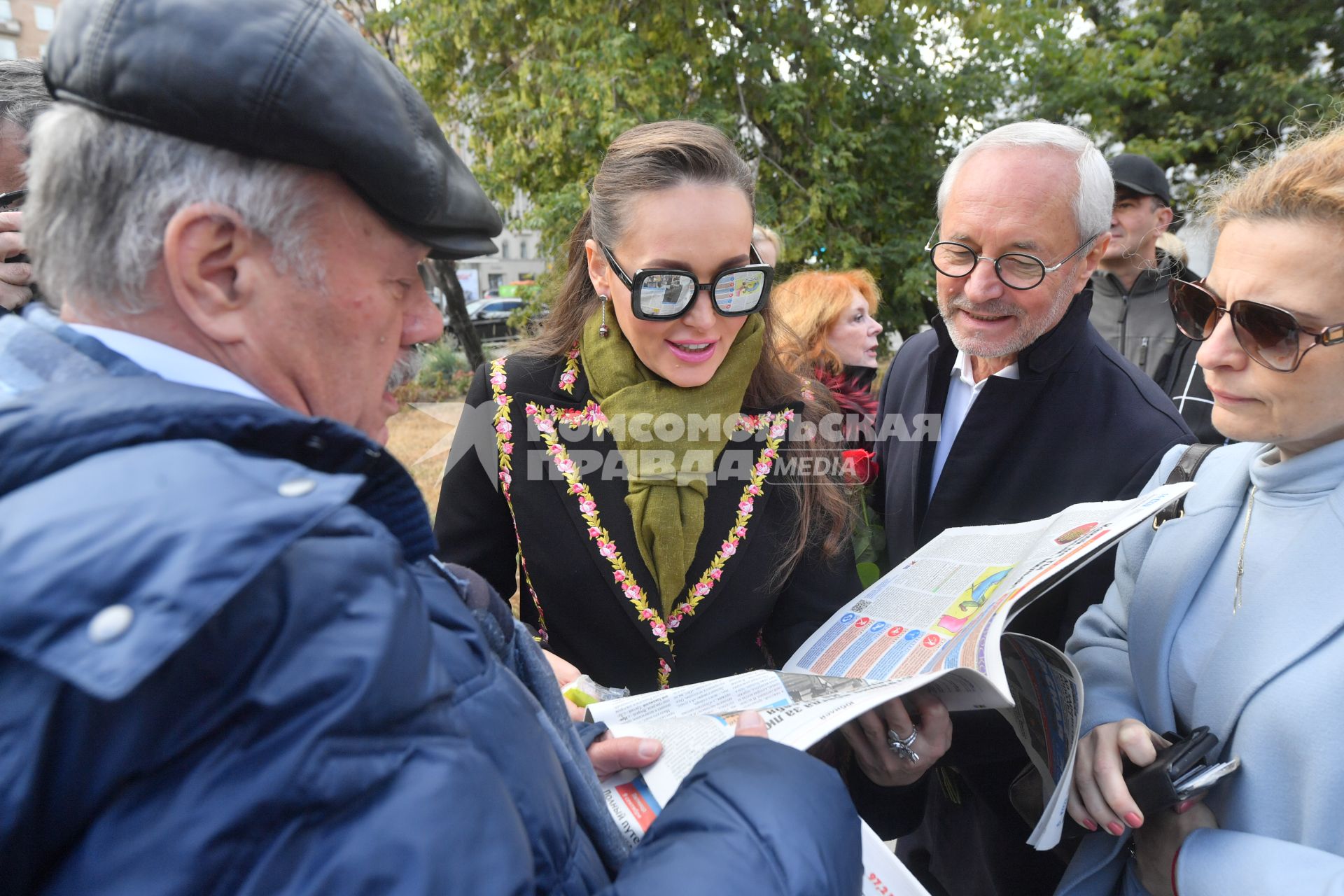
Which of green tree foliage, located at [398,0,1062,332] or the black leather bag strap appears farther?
green tree foliage, located at [398,0,1062,332]

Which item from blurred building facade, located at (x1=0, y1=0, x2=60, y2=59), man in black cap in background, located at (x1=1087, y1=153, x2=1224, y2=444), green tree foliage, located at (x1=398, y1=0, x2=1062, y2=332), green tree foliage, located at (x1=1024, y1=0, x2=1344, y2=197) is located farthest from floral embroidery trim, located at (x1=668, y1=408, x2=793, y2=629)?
blurred building facade, located at (x1=0, y1=0, x2=60, y2=59)

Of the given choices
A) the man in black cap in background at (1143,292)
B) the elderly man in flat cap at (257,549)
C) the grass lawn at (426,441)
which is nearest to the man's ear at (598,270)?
the elderly man in flat cap at (257,549)

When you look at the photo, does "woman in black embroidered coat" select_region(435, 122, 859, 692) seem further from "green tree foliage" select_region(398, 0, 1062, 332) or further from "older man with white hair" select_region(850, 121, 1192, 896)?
"green tree foliage" select_region(398, 0, 1062, 332)

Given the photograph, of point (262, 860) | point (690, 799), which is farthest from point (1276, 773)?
point (262, 860)

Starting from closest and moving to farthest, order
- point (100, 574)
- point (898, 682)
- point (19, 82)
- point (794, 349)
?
point (100, 574), point (898, 682), point (19, 82), point (794, 349)

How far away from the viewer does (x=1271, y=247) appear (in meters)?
1.36

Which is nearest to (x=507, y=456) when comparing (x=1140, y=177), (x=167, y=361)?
(x=167, y=361)

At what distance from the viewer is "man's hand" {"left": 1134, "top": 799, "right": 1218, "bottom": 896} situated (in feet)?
4.31

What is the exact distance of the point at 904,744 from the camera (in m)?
1.48

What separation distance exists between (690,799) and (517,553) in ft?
4.39

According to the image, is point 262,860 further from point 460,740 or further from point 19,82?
point 19,82

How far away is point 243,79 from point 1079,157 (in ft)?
6.63

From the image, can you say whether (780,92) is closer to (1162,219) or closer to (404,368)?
(1162,219)

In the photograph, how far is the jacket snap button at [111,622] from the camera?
1.85ft
